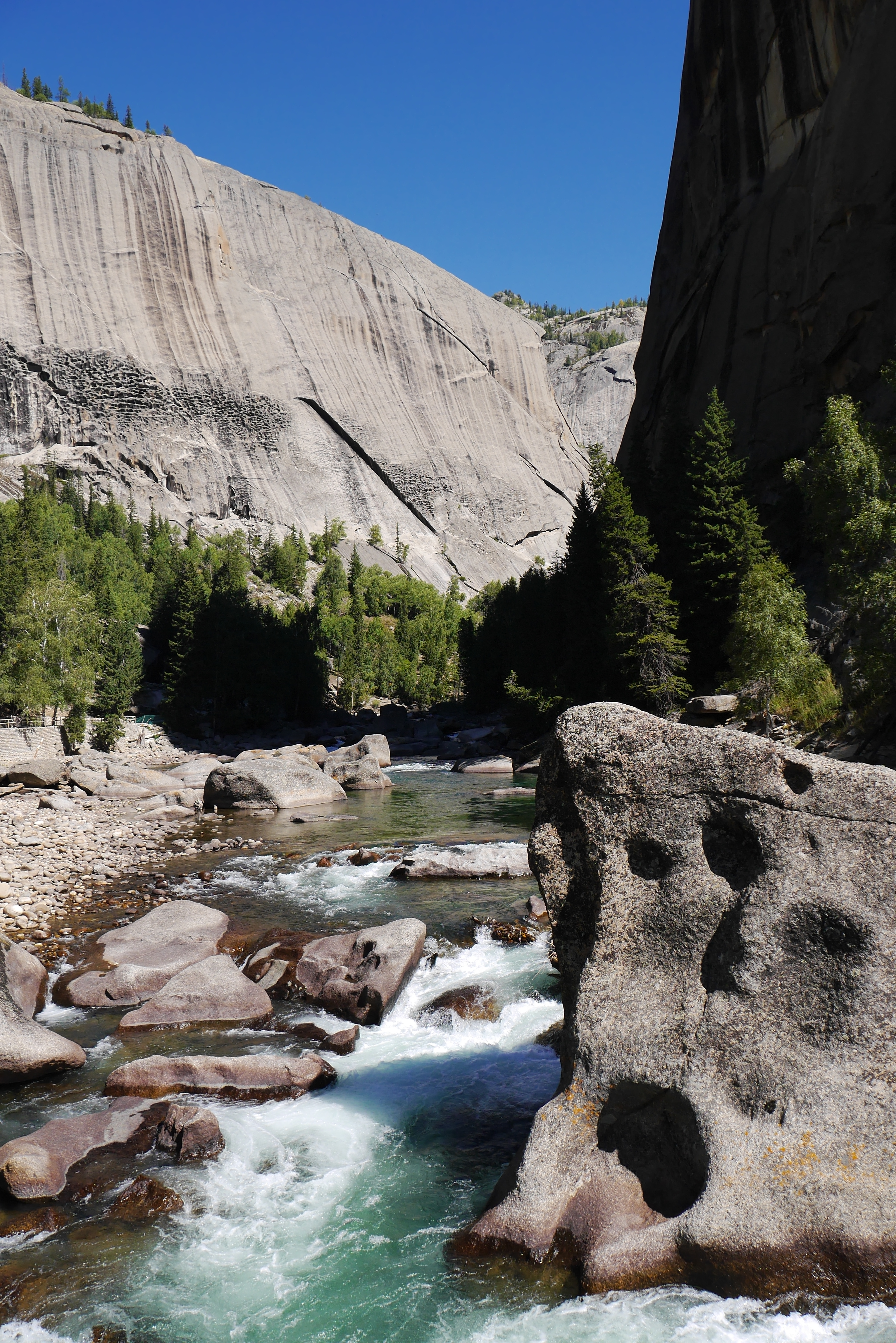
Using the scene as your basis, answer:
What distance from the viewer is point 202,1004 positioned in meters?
10.7

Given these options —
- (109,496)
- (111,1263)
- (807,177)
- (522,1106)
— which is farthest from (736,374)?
(109,496)

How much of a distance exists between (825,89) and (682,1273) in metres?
53.1

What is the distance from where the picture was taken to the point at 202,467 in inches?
5217

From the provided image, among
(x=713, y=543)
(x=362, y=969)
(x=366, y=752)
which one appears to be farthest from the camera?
(x=366, y=752)

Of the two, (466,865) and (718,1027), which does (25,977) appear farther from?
(466,865)

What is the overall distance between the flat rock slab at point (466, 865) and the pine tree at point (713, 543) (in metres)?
19.9

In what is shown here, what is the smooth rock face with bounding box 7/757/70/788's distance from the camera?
31.8 m

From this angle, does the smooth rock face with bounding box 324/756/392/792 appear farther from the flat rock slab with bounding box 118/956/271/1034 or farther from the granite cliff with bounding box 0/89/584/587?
the granite cliff with bounding box 0/89/584/587

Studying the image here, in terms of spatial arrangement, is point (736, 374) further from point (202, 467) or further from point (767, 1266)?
point (202, 467)

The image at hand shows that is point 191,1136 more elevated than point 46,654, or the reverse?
point 46,654

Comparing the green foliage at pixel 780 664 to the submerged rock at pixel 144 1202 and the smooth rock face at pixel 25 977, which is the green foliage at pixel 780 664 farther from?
the submerged rock at pixel 144 1202

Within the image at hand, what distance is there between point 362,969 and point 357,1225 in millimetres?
4753

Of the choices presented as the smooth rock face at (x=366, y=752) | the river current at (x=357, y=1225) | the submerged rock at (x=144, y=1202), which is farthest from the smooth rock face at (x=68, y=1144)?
the smooth rock face at (x=366, y=752)

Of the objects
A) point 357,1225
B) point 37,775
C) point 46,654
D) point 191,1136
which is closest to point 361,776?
point 37,775
